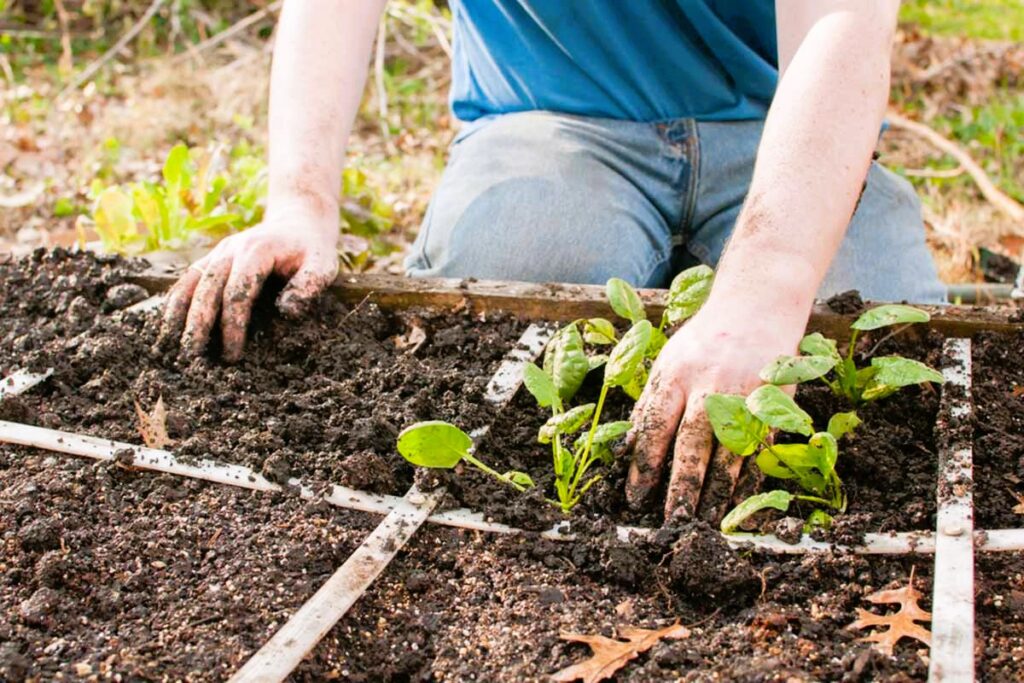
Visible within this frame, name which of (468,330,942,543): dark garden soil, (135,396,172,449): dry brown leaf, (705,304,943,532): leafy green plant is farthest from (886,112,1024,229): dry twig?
(135,396,172,449): dry brown leaf

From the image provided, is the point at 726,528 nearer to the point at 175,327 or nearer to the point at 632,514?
the point at 632,514

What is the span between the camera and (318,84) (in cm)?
234

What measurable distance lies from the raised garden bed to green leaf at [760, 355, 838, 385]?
0.22 metres

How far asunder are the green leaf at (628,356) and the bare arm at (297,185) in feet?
2.36

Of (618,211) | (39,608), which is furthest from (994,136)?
(39,608)

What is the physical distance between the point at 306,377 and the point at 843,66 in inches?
42.3

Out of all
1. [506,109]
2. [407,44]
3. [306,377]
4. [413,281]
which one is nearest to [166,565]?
[306,377]

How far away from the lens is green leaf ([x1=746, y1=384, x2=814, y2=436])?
1399 mm

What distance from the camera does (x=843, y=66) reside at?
1.80 meters

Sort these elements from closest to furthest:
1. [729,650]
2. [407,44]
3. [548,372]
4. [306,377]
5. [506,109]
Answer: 1. [729,650]
2. [548,372]
3. [306,377]
4. [506,109]
5. [407,44]

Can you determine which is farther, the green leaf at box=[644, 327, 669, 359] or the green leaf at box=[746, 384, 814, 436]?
the green leaf at box=[644, 327, 669, 359]

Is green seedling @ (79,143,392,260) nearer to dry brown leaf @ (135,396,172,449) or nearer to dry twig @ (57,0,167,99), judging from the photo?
dry brown leaf @ (135,396,172,449)

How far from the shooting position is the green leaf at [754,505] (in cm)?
141

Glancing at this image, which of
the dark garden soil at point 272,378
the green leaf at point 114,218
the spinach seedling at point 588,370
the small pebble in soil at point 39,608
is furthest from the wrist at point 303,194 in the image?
the small pebble in soil at point 39,608
